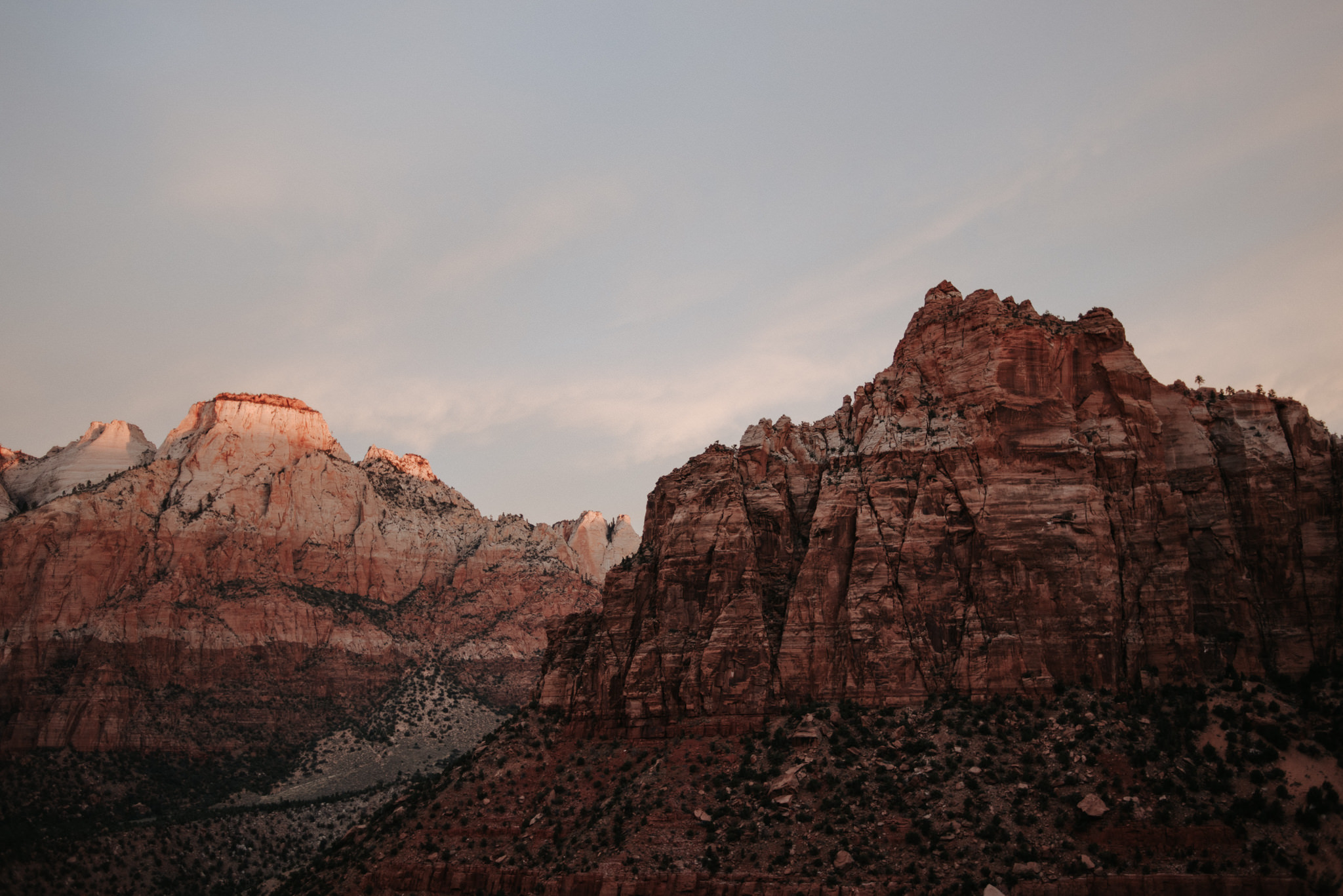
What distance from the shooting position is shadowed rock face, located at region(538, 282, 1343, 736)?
6025 centimetres

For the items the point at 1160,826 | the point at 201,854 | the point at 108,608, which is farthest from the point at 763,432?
the point at 108,608

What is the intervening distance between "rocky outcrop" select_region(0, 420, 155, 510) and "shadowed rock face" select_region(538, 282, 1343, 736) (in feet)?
364

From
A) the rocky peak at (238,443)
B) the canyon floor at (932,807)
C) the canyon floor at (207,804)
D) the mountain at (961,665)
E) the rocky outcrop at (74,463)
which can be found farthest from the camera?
the rocky outcrop at (74,463)

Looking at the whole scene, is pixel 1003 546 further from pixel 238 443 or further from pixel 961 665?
pixel 238 443

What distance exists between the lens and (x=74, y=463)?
152375 mm

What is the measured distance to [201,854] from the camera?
86.6 metres

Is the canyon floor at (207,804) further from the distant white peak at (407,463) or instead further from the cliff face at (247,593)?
the distant white peak at (407,463)

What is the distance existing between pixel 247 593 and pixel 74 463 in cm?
4656

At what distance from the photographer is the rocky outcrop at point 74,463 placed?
484 feet

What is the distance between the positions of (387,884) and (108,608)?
73919 millimetres

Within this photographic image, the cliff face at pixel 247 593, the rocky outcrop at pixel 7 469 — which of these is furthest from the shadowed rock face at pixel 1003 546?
the rocky outcrop at pixel 7 469

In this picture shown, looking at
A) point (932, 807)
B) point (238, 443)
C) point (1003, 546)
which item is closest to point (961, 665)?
point (1003, 546)

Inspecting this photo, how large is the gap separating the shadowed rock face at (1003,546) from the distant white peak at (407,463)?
10751 centimetres

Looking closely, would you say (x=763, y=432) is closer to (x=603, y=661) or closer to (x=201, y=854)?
(x=603, y=661)
